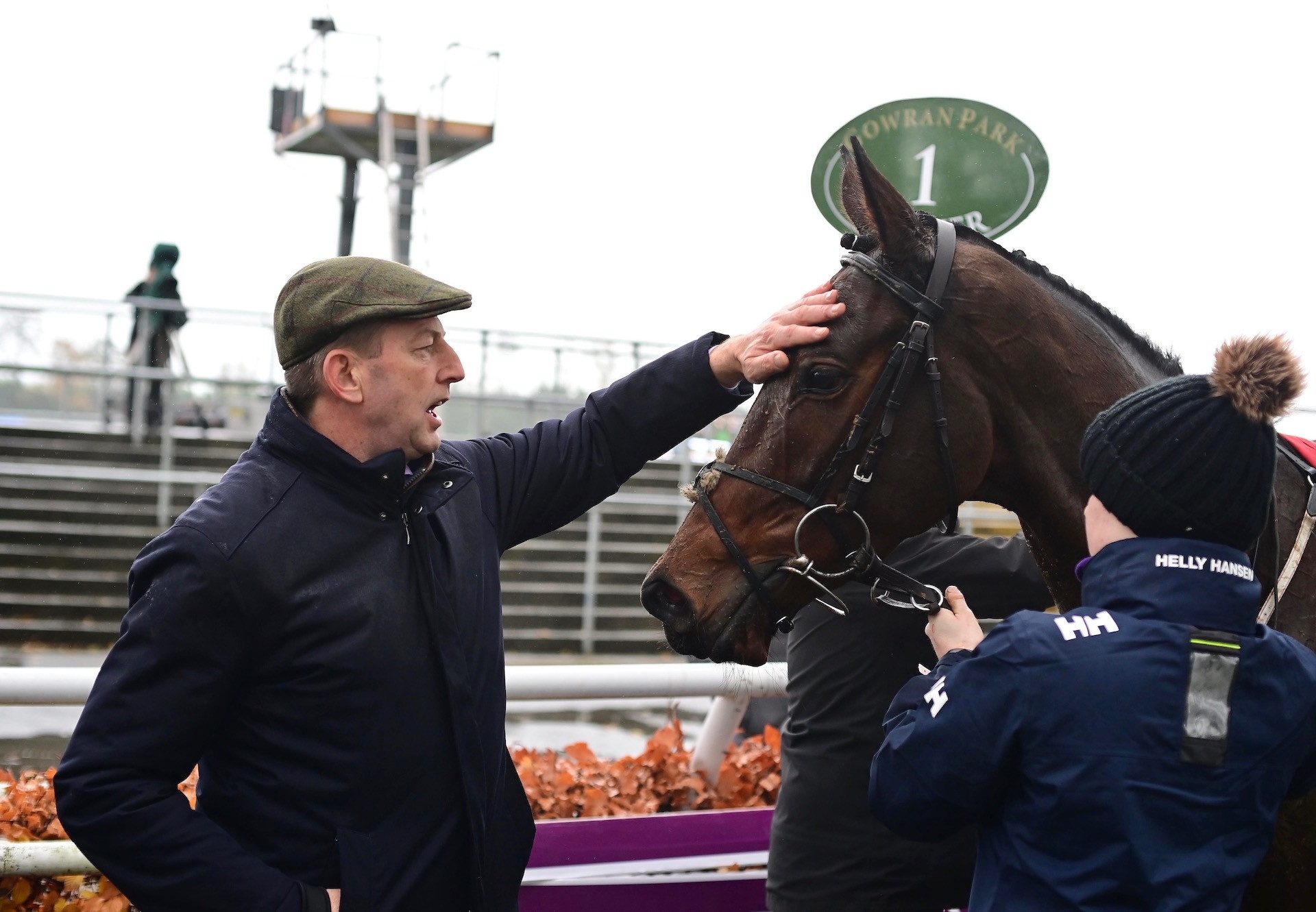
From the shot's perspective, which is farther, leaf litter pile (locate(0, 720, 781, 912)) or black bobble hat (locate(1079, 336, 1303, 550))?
leaf litter pile (locate(0, 720, 781, 912))

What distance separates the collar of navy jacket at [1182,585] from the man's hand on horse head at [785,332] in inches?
31.3

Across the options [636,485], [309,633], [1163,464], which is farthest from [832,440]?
[636,485]

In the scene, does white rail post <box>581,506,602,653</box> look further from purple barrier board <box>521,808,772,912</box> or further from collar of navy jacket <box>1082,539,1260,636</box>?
collar of navy jacket <box>1082,539,1260,636</box>

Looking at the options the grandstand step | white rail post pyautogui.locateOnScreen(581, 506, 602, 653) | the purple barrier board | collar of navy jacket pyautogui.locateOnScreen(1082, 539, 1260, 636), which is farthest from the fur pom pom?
the grandstand step

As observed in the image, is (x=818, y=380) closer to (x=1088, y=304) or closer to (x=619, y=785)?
(x=1088, y=304)

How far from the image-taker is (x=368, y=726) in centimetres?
192

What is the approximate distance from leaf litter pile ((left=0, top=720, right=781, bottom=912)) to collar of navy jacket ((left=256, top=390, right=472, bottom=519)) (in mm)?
1213

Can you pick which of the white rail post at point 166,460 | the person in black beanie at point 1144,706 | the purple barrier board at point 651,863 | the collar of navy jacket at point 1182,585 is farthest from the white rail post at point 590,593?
the collar of navy jacket at point 1182,585

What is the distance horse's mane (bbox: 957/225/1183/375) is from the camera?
2.50 m

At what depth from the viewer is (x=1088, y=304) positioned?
2533 mm

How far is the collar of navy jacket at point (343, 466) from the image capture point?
77.9 inches

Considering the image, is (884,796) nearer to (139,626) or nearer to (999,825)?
(999,825)

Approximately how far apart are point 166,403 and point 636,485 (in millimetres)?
5614

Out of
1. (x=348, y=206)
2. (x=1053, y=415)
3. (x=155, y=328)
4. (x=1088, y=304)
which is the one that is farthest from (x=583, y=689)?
(x=348, y=206)
